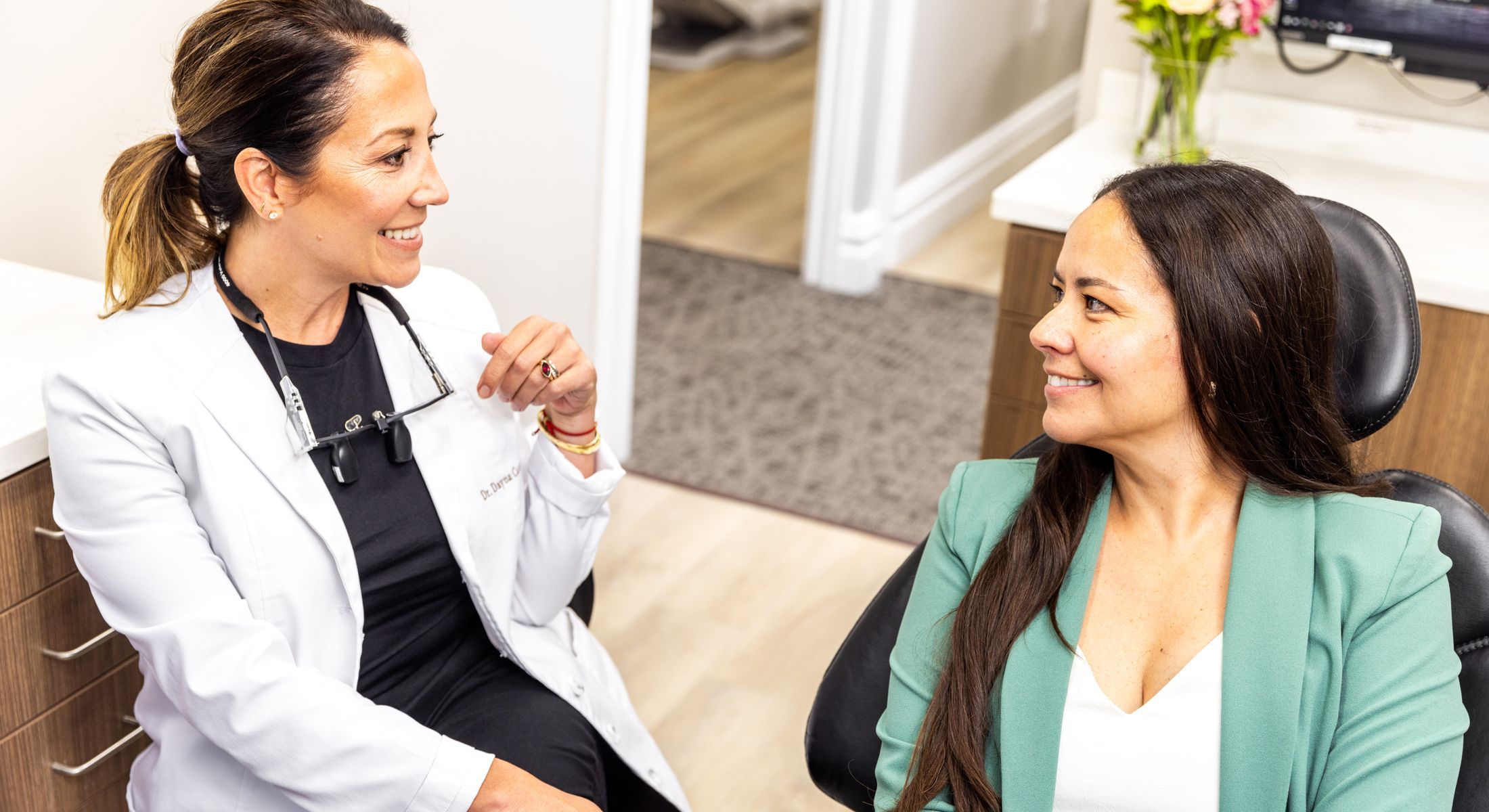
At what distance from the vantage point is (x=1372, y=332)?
140 cm

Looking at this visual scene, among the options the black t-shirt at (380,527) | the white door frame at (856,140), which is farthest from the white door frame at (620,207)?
the black t-shirt at (380,527)

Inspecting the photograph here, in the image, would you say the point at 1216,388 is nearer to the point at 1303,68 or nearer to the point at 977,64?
the point at 1303,68

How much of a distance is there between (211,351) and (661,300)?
2.65 metres

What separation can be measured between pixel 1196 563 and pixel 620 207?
171 cm

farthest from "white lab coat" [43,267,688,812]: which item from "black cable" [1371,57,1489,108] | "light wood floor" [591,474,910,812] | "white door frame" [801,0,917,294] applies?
→ "white door frame" [801,0,917,294]

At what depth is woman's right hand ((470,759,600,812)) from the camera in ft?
4.53

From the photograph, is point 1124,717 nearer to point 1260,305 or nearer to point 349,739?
point 1260,305

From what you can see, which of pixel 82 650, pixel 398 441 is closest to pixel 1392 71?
pixel 398 441

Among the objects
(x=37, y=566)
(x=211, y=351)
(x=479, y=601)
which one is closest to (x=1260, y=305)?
(x=479, y=601)

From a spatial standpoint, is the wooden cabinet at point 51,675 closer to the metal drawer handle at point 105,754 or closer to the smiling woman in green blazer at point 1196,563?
the metal drawer handle at point 105,754

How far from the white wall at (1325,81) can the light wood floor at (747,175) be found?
1.44 m

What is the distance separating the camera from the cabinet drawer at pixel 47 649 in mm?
1455

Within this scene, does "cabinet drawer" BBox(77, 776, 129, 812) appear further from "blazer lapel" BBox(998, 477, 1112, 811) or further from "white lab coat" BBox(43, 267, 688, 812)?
"blazer lapel" BBox(998, 477, 1112, 811)

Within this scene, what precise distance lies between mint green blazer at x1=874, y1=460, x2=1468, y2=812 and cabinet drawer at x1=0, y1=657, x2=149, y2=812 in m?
0.87
